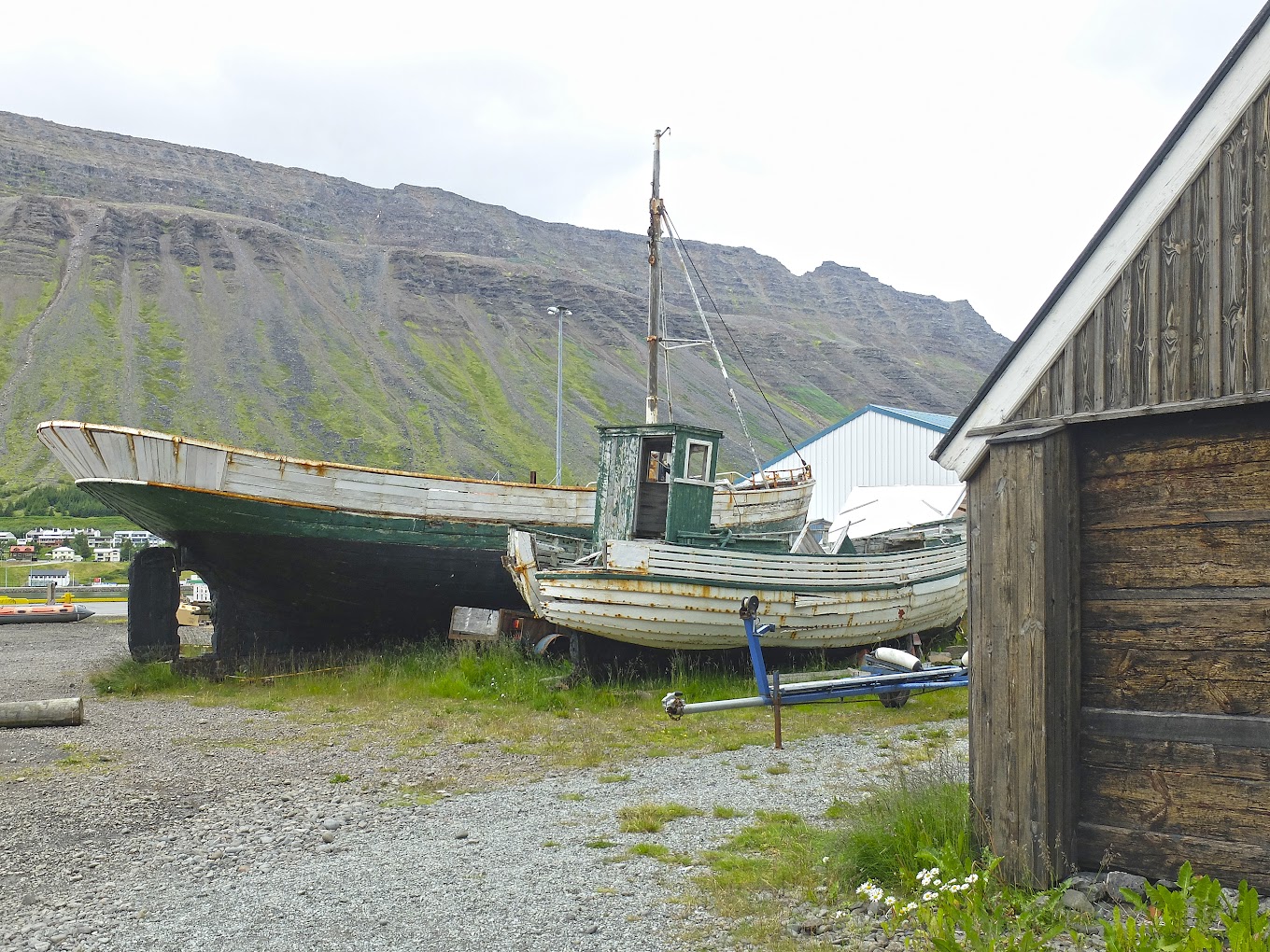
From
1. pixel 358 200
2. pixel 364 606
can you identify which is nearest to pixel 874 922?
pixel 364 606

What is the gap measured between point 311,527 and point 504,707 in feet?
16.5

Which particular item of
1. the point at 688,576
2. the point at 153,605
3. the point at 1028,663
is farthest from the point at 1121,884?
the point at 153,605

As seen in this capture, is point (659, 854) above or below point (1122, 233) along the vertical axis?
below

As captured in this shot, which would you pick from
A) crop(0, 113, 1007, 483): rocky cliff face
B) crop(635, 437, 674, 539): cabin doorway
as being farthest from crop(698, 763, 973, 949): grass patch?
crop(0, 113, 1007, 483): rocky cliff face

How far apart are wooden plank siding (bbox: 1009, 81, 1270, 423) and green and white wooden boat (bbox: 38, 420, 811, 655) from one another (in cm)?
1114

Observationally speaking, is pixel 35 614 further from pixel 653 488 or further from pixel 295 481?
pixel 653 488

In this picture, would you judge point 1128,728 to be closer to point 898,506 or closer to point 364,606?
point 364,606

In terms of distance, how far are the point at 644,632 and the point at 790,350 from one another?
162314 mm

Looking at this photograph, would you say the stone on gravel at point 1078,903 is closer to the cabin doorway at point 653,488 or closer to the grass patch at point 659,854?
the grass patch at point 659,854

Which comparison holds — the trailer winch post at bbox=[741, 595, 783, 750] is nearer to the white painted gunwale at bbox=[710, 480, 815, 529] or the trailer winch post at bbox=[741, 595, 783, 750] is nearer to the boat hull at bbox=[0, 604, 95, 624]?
the white painted gunwale at bbox=[710, 480, 815, 529]

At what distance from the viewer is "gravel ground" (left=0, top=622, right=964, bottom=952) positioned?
523 cm

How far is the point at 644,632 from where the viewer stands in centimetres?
1283

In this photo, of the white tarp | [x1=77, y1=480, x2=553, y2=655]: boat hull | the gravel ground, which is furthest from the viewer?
the white tarp

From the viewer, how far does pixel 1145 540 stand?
5125 millimetres
